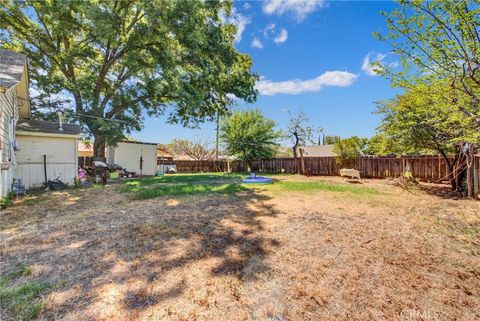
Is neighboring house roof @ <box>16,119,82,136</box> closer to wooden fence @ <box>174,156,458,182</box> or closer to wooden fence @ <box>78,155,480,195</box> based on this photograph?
wooden fence @ <box>78,155,480,195</box>

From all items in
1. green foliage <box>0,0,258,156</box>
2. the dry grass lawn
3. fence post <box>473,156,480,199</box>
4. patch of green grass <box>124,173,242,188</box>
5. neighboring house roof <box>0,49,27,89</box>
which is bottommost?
the dry grass lawn

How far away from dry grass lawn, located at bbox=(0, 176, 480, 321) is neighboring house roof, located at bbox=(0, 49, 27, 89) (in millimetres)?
3011

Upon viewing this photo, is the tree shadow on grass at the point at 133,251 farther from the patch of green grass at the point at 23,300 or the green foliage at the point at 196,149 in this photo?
the green foliage at the point at 196,149

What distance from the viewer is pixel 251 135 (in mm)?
18703

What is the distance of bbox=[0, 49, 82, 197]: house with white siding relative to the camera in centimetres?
685

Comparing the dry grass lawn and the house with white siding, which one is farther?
the house with white siding

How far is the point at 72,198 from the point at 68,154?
390cm

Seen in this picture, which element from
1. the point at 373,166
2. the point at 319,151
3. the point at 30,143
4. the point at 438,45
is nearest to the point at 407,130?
the point at 373,166

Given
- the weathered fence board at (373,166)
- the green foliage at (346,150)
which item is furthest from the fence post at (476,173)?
the green foliage at (346,150)

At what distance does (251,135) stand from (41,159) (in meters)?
13.2

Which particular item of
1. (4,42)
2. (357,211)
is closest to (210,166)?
(4,42)

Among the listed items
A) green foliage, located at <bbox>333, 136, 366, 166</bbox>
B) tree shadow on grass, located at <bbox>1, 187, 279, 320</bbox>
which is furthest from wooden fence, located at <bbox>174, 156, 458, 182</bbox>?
tree shadow on grass, located at <bbox>1, 187, 279, 320</bbox>

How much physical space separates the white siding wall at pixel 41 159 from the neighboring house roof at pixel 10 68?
9.02ft

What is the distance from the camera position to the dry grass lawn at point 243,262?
2.11 metres
